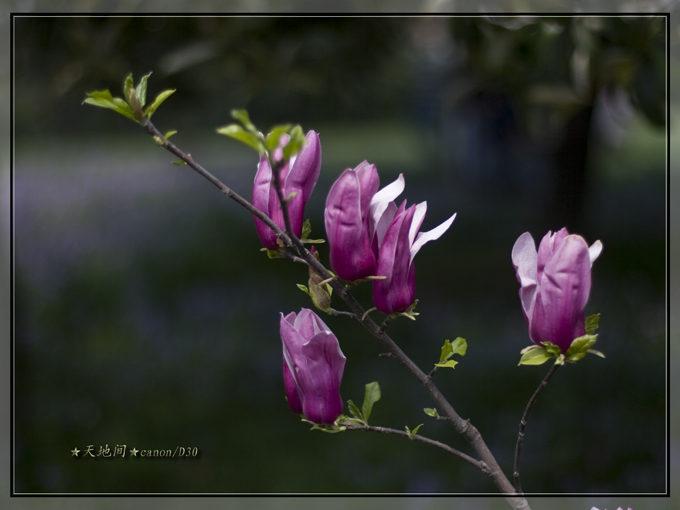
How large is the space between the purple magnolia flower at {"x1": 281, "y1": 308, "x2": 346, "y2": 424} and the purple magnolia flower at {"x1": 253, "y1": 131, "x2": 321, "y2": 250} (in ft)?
0.24

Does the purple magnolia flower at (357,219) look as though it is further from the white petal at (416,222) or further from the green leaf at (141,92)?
the green leaf at (141,92)

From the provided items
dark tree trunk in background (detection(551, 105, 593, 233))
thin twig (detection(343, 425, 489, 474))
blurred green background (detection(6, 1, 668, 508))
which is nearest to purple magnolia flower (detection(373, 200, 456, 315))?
thin twig (detection(343, 425, 489, 474))

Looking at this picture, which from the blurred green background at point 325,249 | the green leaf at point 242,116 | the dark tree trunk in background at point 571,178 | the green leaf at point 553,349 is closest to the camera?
the green leaf at point 242,116

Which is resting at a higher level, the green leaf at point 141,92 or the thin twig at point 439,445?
the green leaf at point 141,92

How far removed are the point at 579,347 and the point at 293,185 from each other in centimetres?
26

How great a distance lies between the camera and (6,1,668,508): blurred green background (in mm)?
1143

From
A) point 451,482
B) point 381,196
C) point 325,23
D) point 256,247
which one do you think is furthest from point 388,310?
point 256,247

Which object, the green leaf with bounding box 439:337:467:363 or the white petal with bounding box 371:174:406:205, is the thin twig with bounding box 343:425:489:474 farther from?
the white petal with bounding box 371:174:406:205

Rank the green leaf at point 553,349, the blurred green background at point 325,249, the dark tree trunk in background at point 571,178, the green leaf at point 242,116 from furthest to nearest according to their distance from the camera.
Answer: the dark tree trunk in background at point 571,178 → the blurred green background at point 325,249 → the green leaf at point 553,349 → the green leaf at point 242,116

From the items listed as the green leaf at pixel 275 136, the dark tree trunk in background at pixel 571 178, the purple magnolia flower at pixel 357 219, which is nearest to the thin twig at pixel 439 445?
the purple magnolia flower at pixel 357 219

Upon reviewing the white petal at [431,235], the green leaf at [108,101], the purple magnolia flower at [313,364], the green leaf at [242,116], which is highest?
the green leaf at [108,101]

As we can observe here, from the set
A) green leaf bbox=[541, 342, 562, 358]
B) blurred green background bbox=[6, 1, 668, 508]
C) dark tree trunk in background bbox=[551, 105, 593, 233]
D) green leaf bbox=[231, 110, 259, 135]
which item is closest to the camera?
green leaf bbox=[231, 110, 259, 135]

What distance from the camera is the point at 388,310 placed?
445mm

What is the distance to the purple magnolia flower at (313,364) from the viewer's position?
43 centimetres
